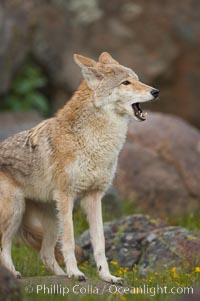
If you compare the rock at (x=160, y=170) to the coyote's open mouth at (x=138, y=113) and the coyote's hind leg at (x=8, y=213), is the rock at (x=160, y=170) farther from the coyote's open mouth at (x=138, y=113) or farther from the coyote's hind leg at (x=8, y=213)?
the coyote's open mouth at (x=138, y=113)

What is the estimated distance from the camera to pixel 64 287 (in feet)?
24.6

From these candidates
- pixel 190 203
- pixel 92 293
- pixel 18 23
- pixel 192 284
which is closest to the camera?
pixel 92 293

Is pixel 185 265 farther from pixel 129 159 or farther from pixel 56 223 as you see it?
pixel 129 159

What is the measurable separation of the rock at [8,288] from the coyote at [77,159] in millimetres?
1926

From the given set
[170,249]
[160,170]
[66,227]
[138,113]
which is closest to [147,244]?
[170,249]

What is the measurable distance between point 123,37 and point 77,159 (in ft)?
28.6

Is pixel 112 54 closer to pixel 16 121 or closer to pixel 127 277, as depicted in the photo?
pixel 16 121

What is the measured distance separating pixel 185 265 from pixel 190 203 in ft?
11.8

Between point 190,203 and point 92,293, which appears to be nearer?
point 92,293

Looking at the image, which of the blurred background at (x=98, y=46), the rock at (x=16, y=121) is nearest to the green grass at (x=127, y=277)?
the rock at (x=16, y=121)

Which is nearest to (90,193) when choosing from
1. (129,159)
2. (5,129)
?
(129,159)

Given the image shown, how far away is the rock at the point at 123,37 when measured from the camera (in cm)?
1675

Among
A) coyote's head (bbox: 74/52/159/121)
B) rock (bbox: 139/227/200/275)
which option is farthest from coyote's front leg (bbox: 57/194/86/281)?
rock (bbox: 139/227/200/275)

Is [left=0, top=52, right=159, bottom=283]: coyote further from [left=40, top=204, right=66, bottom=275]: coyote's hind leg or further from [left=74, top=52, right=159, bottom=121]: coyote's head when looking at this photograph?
[left=40, top=204, right=66, bottom=275]: coyote's hind leg
